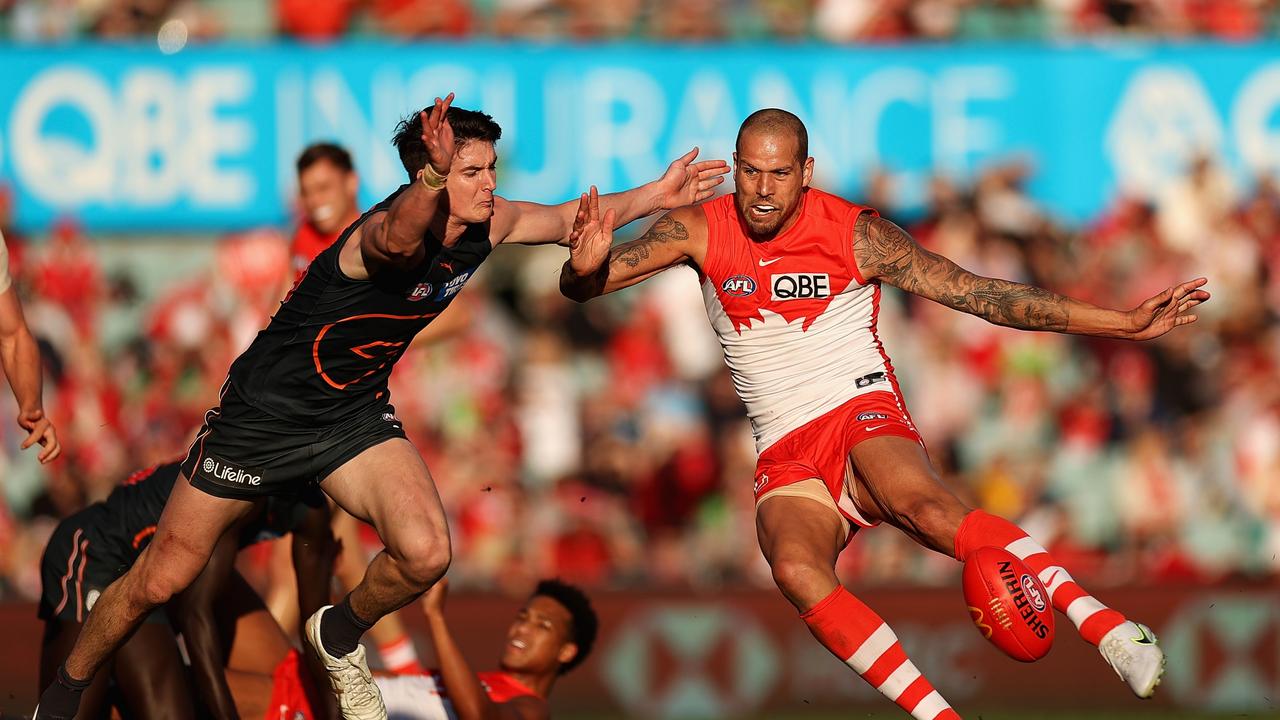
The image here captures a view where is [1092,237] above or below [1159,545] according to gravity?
above

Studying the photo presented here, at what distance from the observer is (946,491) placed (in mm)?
7547

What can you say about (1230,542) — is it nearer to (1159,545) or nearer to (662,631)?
(1159,545)

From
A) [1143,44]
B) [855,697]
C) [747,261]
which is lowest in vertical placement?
[855,697]

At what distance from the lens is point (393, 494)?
7.29 metres

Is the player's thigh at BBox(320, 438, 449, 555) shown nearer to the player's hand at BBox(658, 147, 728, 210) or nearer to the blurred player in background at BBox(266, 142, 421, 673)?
the player's hand at BBox(658, 147, 728, 210)

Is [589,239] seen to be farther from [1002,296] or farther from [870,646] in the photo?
[870,646]

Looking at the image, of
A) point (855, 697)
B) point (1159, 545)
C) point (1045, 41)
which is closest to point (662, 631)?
point (855, 697)

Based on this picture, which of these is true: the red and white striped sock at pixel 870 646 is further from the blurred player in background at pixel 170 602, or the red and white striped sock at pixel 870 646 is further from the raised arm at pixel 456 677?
the blurred player in background at pixel 170 602

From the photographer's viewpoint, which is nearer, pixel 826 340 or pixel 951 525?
pixel 951 525

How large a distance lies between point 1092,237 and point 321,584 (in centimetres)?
840

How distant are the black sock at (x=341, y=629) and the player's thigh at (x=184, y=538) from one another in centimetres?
60

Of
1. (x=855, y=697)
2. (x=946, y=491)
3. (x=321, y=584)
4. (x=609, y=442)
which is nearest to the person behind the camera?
(x=946, y=491)

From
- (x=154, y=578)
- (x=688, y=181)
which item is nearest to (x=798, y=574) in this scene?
(x=688, y=181)

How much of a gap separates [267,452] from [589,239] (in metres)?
1.68
